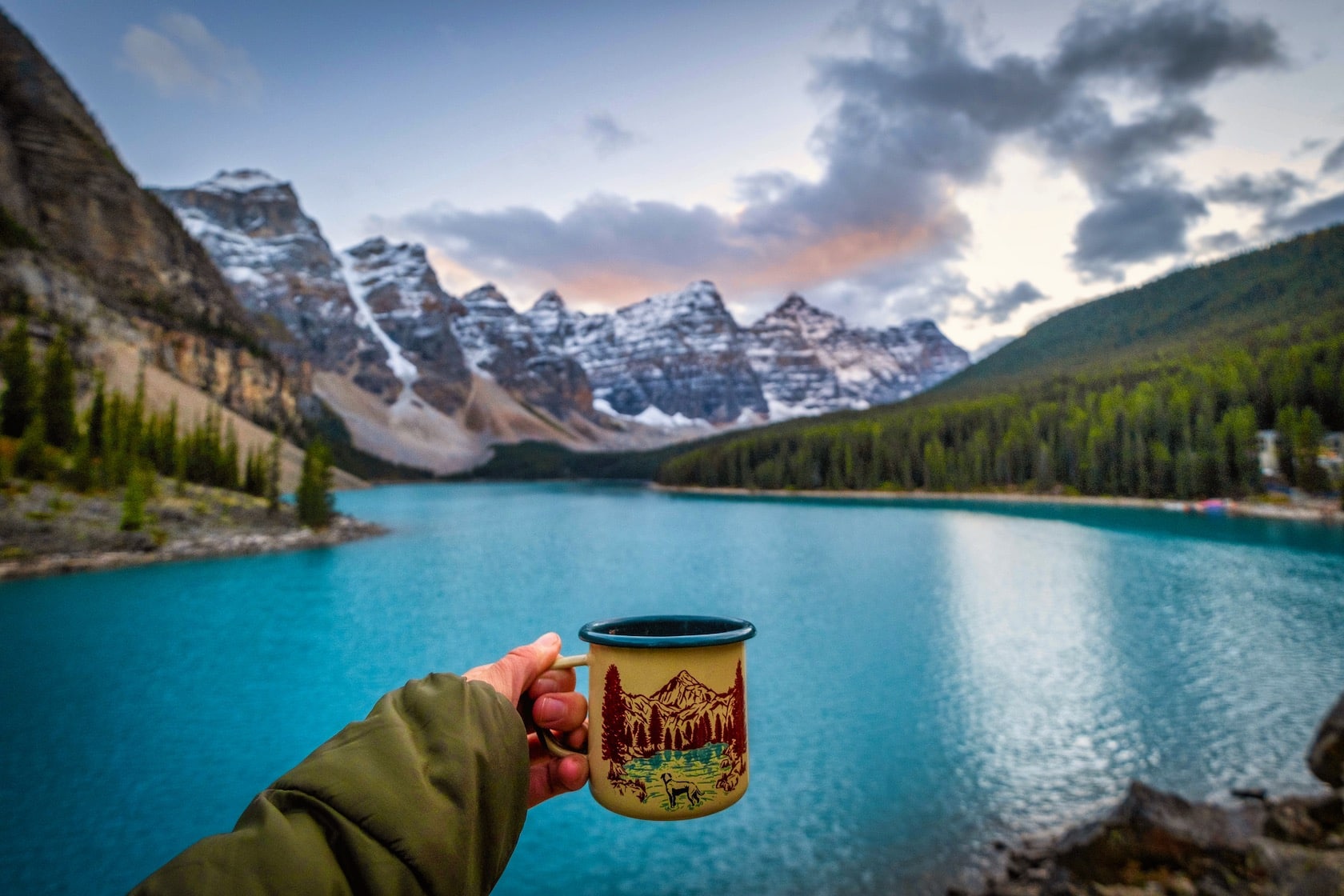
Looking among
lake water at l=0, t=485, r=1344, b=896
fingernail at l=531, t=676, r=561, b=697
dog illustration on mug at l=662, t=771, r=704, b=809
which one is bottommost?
lake water at l=0, t=485, r=1344, b=896

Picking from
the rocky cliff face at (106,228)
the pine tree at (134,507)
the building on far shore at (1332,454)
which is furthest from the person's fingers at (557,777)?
the rocky cliff face at (106,228)

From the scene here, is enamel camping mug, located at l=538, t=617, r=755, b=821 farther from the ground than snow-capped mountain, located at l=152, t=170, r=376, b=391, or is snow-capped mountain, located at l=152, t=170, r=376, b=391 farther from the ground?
snow-capped mountain, located at l=152, t=170, r=376, b=391

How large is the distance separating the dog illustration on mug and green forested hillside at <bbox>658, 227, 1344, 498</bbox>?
4862 cm

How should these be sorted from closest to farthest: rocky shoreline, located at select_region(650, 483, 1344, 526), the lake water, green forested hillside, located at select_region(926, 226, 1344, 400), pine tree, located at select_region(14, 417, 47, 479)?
1. the lake water
2. pine tree, located at select_region(14, 417, 47, 479)
3. rocky shoreline, located at select_region(650, 483, 1344, 526)
4. green forested hillside, located at select_region(926, 226, 1344, 400)

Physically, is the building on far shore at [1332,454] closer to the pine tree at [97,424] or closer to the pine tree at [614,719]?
the pine tree at [614,719]

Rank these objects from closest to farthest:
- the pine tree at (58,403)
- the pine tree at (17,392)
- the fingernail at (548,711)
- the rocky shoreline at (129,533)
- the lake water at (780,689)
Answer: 1. the fingernail at (548,711)
2. the lake water at (780,689)
3. the rocky shoreline at (129,533)
4. the pine tree at (17,392)
5. the pine tree at (58,403)

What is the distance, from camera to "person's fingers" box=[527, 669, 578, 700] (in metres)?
1.26

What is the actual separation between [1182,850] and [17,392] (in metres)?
31.4

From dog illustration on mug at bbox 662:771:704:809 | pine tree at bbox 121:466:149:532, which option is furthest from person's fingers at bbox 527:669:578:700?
pine tree at bbox 121:466:149:532

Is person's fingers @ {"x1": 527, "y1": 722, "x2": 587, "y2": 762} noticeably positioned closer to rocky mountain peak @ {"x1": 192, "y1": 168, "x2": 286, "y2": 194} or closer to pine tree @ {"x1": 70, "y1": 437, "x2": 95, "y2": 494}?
pine tree @ {"x1": 70, "y1": 437, "x2": 95, "y2": 494}

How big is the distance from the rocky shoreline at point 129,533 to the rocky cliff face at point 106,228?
29553 mm

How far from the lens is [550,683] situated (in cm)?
128

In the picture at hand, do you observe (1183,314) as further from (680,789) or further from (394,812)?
(394,812)

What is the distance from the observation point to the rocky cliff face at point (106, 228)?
180 feet
